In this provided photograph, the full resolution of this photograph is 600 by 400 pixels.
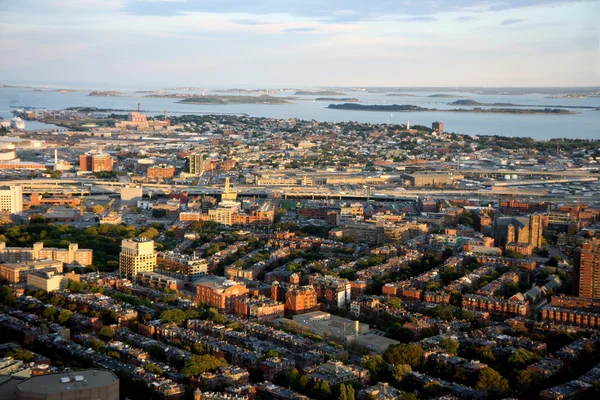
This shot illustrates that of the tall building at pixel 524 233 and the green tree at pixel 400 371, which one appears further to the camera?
the tall building at pixel 524 233

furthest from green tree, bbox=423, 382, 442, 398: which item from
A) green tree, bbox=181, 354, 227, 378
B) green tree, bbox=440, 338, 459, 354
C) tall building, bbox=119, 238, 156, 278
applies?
tall building, bbox=119, 238, 156, 278

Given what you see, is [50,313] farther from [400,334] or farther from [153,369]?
[400,334]

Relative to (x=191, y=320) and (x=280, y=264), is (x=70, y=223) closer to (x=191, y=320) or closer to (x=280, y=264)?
(x=280, y=264)

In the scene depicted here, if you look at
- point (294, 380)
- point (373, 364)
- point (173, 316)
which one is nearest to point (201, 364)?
point (294, 380)

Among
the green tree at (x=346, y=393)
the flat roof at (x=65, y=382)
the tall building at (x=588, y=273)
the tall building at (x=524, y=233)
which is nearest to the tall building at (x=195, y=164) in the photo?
the tall building at (x=524, y=233)

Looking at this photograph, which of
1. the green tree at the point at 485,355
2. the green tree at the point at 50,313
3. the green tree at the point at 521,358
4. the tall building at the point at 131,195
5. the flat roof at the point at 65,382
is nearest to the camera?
the flat roof at the point at 65,382

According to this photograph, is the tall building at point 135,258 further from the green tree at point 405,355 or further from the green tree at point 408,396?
the green tree at point 408,396
